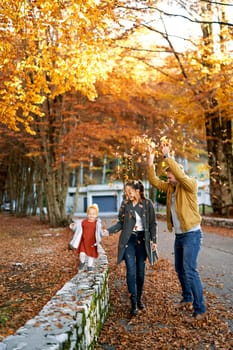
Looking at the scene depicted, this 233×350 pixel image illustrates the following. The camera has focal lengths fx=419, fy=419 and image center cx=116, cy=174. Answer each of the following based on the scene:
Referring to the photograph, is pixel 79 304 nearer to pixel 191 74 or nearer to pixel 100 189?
pixel 191 74

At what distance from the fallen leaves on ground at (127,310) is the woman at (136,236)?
0.36 m

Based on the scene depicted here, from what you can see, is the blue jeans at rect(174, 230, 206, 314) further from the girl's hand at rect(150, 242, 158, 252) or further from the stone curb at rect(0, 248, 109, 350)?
the stone curb at rect(0, 248, 109, 350)

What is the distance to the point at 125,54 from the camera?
1839 centimetres

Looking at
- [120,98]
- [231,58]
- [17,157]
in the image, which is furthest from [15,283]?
[17,157]

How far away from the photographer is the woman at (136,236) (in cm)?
555

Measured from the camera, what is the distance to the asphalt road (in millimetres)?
6902

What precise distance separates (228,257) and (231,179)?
11366mm

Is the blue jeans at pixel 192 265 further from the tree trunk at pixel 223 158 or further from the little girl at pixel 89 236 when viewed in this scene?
A: the tree trunk at pixel 223 158

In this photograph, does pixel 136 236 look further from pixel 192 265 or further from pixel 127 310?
pixel 127 310

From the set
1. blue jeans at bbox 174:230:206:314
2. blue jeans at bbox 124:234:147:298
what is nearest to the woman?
blue jeans at bbox 124:234:147:298

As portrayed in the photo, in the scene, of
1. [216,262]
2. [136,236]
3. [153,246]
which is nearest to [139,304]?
[153,246]

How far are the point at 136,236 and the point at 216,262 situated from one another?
4.76 metres

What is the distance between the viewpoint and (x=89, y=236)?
6059 millimetres

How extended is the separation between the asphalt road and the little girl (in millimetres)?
2038
